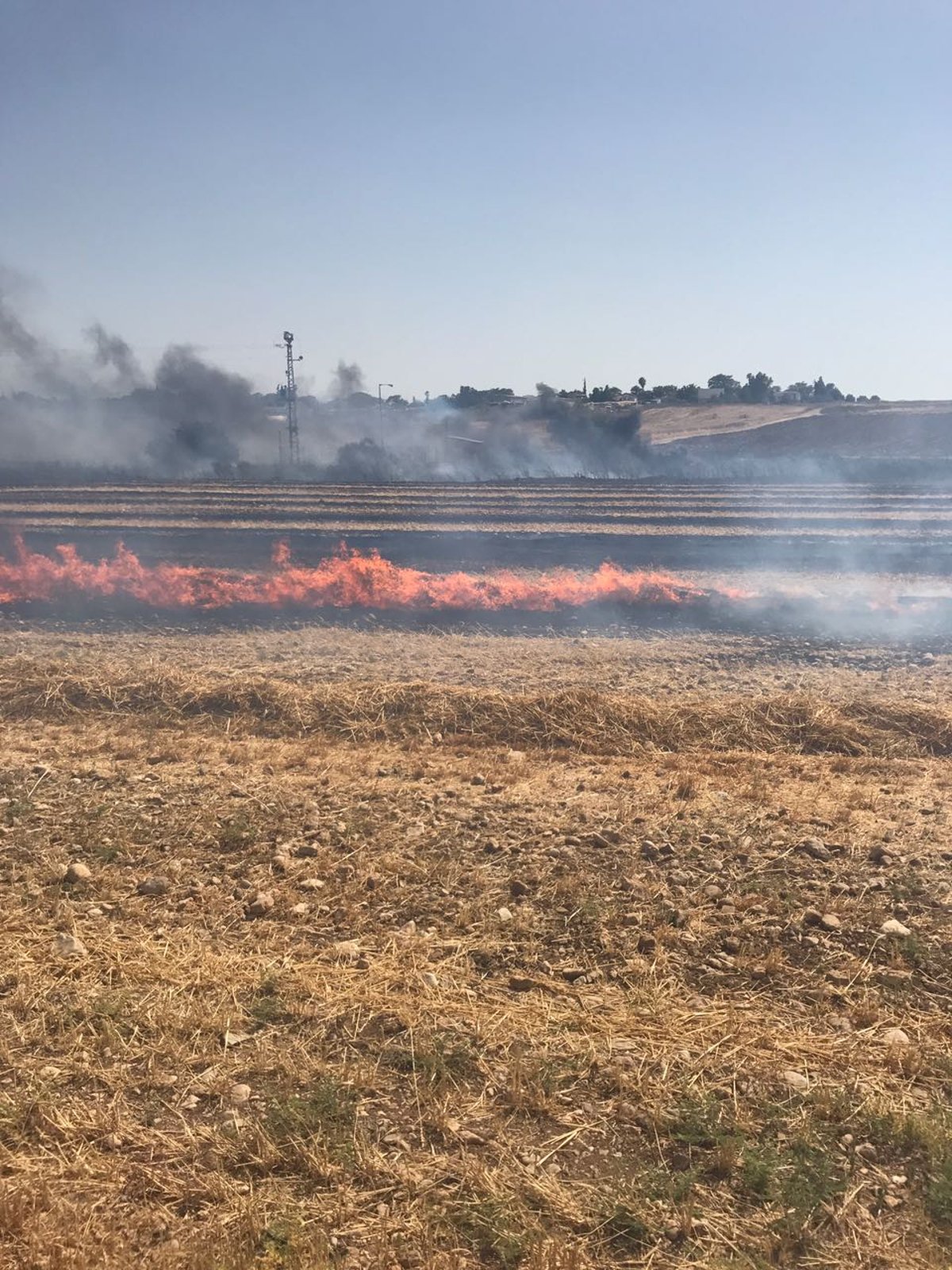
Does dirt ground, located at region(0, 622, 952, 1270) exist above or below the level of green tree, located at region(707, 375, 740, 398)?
below

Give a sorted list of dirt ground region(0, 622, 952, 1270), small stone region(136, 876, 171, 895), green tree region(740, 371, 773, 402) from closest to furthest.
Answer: dirt ground region(0, 622, 952, 1270) < small stone region(136, 876, 171, 895) < green tree region(740, 371, 773, 402)

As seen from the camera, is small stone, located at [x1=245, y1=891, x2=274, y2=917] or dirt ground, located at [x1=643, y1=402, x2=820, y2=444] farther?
dirt ground, located at [x1=643, y1=402, x2=820, y2=444]

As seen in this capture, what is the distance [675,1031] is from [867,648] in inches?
462

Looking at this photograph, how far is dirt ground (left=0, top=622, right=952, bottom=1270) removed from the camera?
164 inches

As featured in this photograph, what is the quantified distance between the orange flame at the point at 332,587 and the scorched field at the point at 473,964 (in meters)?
4.04

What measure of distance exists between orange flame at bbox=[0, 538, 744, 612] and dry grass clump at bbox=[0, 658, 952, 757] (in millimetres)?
6248

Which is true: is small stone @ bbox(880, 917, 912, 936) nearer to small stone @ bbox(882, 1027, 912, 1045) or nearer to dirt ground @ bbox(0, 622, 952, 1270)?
dirt ground @ bbox(0, 622, 952, 1270)

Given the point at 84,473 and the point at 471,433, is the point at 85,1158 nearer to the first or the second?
the point at 84,473

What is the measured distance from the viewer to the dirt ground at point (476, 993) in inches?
164

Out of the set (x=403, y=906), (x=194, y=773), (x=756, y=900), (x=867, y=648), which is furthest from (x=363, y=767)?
(x=867, y=648)

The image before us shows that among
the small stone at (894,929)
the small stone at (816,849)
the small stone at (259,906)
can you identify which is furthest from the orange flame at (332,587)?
the small stone at (894,929)

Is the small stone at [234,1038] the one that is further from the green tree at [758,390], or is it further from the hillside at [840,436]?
the green tree at [758,390]

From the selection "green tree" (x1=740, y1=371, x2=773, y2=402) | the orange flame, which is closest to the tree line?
"green tree" (x1=740, y1=371, x2=773, y2=402)

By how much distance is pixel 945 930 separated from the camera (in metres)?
6.39
